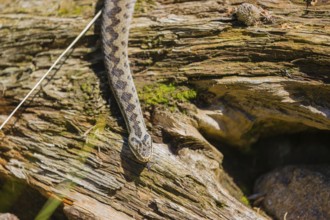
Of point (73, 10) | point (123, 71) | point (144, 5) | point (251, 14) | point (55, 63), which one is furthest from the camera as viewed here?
point (73, 10)

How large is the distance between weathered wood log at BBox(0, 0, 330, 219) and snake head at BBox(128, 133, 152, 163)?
16 centimetres

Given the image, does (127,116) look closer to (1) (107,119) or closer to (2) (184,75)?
(1) (107,119)

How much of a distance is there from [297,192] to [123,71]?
10.4ft

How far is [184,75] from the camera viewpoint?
246 inches

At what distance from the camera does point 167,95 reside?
621cm

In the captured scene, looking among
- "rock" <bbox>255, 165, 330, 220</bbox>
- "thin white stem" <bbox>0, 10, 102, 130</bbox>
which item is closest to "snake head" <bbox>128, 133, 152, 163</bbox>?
"thin white stem" <bbox>0, 10, 102, 130</bbox>

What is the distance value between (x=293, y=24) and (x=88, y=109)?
322cm

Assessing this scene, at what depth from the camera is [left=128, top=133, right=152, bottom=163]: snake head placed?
18.6 feet

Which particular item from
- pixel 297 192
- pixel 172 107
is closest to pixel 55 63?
pixel 172 107

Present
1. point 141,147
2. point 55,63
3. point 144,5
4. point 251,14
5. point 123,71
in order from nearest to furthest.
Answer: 1. point 141,147
2. point 251,14
3. point 123,71
4. point 55,63
5. point 144,5

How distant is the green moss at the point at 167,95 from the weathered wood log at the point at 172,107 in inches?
0.6

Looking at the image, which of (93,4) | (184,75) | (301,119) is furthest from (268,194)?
(93,4)

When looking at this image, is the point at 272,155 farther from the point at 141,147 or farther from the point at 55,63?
the point at 55,63

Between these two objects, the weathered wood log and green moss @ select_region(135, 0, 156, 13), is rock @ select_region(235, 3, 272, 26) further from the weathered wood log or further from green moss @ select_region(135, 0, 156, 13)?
green moss @ select_region(135, 0, 156, 13)
